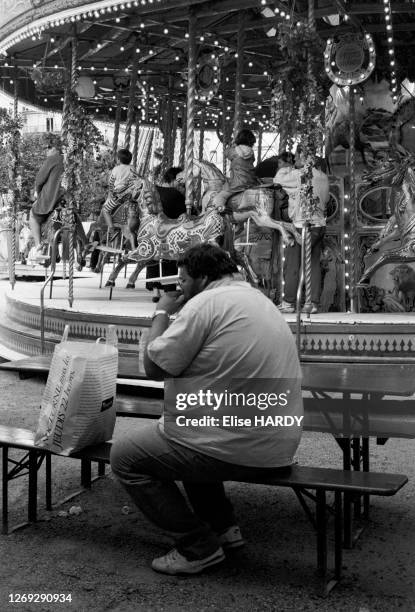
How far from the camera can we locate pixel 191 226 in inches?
444

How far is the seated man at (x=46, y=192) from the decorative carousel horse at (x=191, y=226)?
80.0 inches

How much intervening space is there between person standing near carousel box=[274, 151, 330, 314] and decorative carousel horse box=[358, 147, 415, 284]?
0.72 metres

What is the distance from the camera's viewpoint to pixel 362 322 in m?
9.23

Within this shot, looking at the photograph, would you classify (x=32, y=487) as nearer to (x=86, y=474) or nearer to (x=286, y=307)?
(x=86, y=474)

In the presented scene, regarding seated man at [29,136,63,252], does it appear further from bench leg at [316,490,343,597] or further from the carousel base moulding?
bench leg at [316,490,343,597]

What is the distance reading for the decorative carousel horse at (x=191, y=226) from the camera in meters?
11.0

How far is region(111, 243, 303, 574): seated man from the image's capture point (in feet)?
12.8

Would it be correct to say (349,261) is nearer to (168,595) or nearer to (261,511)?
(261,511)

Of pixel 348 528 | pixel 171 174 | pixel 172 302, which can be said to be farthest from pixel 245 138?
pixel 348 528

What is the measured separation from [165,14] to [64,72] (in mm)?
3849

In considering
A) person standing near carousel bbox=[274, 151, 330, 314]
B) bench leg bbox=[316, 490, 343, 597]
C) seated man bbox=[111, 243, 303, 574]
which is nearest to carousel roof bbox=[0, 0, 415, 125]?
person standing near carousel bbox=[274, 151, 330, 314]

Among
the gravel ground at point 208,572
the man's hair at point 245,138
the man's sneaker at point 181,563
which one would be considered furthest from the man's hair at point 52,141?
the man's sneaker at point 181,563

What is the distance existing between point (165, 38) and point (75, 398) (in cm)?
1191

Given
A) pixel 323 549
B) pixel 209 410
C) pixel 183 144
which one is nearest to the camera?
pixel 209 410
